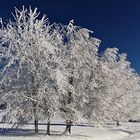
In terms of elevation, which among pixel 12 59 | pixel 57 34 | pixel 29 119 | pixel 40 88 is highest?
pixel 57 34

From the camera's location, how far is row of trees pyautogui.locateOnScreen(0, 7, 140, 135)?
103ft

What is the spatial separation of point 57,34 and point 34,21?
2.22m

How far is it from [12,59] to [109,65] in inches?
430

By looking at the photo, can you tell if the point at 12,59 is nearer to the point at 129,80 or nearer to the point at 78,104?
the point at 78,104

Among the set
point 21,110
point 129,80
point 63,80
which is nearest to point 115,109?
point 63,80

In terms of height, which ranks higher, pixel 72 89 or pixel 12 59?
pixel 12 59

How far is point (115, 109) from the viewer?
37.4 m

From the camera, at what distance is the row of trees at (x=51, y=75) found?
31.3 m

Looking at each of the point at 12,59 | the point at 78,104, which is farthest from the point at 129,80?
the point at 12,59

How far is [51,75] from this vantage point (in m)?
31.4

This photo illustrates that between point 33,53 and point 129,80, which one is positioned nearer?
point 33,53

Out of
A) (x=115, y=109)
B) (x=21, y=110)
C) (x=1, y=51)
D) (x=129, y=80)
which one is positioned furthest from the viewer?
(x=129, y=80)

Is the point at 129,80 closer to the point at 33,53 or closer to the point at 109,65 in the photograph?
the point at 109,65

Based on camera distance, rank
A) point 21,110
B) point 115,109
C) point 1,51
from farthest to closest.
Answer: point 115,109 → point 1,51 → point 21,110
